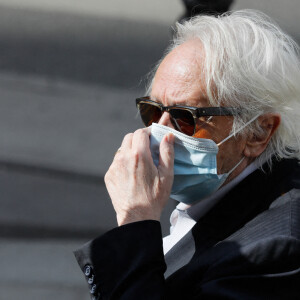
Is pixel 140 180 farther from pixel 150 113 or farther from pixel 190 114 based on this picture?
pixel 150 113

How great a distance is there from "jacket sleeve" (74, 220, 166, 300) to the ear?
53 cm

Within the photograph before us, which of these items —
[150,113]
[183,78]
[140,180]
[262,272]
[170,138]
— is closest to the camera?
[262,272]

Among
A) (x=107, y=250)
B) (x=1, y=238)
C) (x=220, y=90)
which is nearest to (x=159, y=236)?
(x=107, y=250)

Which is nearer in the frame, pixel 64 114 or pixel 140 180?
pixel 140 180

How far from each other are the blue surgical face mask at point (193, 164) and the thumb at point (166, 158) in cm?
5

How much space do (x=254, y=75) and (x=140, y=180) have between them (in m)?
0.59

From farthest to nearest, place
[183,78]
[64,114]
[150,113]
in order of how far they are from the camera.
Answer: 1. [64,114]
2. [150,113]
3. [183,78]

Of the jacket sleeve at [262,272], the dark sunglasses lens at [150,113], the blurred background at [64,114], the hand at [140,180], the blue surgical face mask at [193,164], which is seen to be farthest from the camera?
the blurred background at [64,114]

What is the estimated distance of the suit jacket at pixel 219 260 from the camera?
1701 millimetres

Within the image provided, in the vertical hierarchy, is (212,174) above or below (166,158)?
below

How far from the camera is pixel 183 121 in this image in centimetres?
214

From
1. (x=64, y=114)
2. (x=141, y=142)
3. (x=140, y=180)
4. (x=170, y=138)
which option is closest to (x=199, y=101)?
(x=170, y=138)

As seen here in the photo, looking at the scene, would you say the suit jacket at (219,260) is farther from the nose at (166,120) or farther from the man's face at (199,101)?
the nose at (166,120)

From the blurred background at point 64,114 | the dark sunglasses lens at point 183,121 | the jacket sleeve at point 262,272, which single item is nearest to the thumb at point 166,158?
the dark sunglasses lens at point 183,121
